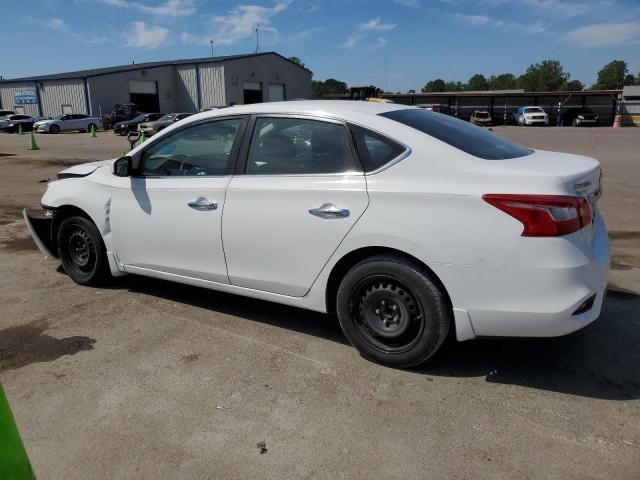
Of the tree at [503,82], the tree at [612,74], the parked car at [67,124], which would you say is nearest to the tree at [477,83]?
the tree at [503,82]

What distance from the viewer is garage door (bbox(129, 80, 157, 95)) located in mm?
49844

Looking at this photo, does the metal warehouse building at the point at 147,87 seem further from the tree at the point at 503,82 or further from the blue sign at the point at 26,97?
the tree at the point at 503,82

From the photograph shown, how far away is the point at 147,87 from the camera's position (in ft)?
167

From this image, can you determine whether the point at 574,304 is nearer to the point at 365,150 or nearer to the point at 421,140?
the point at 421,140

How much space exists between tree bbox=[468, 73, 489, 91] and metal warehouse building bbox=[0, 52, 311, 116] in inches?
4537

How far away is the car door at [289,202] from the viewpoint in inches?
136

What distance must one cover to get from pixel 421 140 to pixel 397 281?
0.89 m

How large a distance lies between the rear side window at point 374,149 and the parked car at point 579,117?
47120 mm

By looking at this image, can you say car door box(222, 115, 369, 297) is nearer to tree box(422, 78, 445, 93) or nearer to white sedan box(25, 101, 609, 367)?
white sedan box(25, 101, 609, 367)

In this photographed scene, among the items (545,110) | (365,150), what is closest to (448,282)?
(365,150)

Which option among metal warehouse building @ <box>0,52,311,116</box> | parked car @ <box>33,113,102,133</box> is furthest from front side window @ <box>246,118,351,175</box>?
metal warehouse building @ <box>0,52,311,116</box>

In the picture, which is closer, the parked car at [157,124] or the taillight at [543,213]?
the taillight at [543,213]

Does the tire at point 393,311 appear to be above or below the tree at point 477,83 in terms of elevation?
below

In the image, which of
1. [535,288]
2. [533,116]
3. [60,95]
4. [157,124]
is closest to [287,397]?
[535,288]
